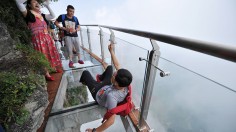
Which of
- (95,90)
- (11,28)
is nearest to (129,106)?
(95,90)

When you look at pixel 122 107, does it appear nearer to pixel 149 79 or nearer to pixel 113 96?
pixel 113 96

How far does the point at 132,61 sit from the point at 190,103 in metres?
1.18

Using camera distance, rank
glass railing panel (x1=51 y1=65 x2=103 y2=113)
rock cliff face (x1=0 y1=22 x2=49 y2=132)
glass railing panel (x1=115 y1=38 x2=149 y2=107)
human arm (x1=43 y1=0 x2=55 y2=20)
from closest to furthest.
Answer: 1. rock cliff face (x1=0 y1=22 x2=49 y2=132)
2. glass railing panel (x1=115 y1=38 x2=149 y2=107)
3. human arm (x1=43 y1=0 x2=55 y2=20)
4. glass railing panel (x1=51 y1=65 x2=103 y2=113)

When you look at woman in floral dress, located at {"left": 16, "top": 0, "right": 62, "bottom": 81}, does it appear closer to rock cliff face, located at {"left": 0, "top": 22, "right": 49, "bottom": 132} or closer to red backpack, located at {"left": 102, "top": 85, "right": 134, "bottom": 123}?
rock cliff face, located at {"left": 0, "top": 22, "right": 49, "bottom": 132}

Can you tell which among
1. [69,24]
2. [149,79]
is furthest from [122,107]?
[69,24]

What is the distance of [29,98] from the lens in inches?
63.0

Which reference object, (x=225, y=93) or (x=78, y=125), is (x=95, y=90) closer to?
(x=78, y=125)

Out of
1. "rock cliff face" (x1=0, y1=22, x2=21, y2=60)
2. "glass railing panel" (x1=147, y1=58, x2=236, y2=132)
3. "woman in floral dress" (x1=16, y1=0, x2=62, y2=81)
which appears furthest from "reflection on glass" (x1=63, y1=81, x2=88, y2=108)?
"glass railing panel" (x1=147, y1=58, x2=236, y2=132)

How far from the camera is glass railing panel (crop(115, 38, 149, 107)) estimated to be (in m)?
1.91

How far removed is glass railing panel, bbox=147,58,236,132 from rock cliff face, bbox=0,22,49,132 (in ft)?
4.35

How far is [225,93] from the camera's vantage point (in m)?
0.76

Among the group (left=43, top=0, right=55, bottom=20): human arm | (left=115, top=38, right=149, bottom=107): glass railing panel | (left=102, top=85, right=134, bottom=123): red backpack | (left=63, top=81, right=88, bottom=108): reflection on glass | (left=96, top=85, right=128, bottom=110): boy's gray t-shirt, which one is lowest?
(left=63, top=81, right=88, bottom=108): reflection on glass

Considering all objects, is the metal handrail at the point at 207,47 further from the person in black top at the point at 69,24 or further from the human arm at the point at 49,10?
the person in black top at the point at 69,24

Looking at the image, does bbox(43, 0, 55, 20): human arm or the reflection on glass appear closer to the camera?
bbox(43, 0, 55, 20): human arm
